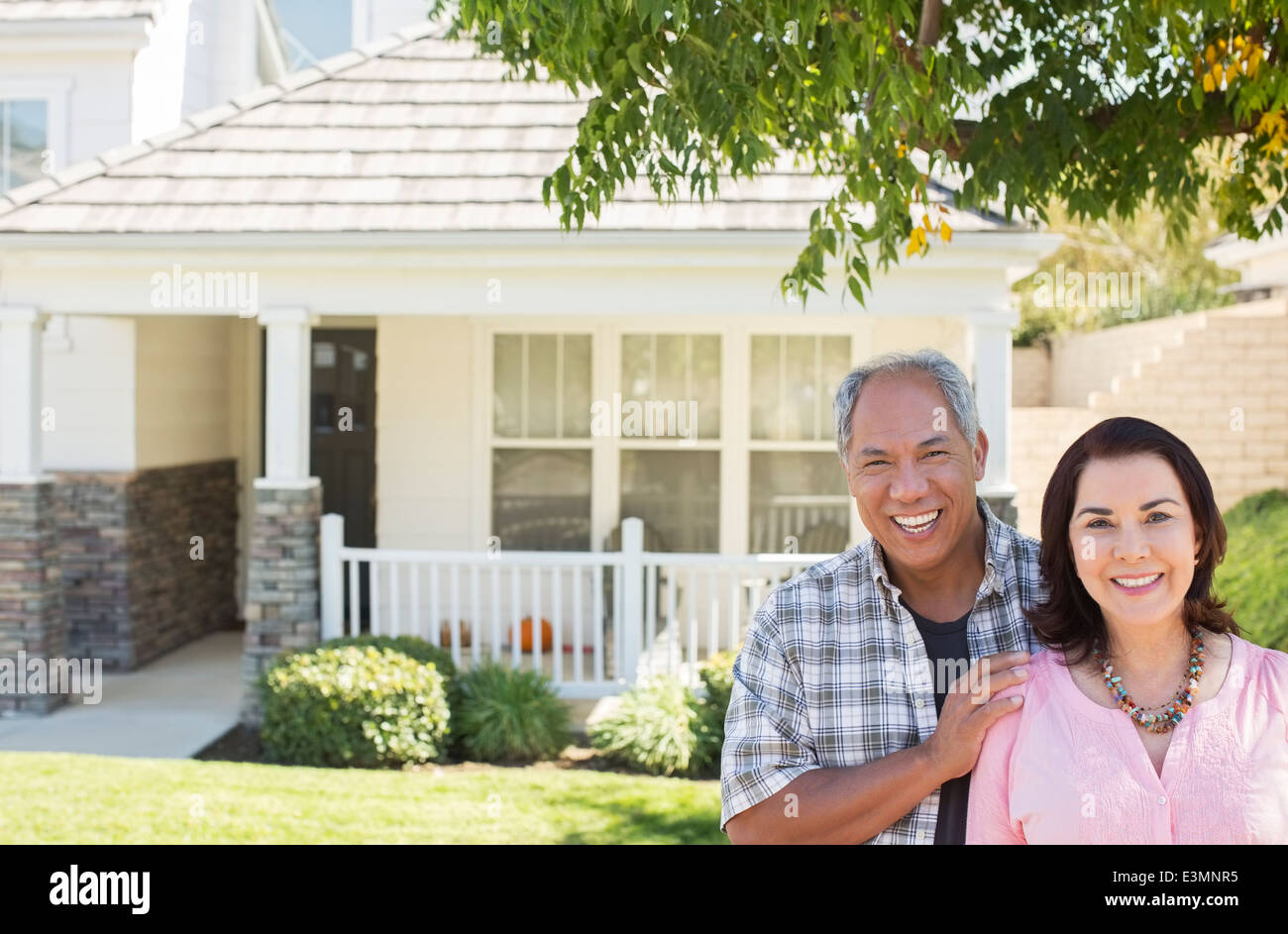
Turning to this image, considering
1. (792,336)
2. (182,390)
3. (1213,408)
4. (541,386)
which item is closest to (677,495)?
(541,386)

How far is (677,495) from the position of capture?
10.1 meters

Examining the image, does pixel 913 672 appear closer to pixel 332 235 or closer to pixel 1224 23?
pixel 1224 23

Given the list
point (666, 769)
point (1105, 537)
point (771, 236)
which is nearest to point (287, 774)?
point (666, 769)

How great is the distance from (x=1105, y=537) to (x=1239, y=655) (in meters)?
0.33

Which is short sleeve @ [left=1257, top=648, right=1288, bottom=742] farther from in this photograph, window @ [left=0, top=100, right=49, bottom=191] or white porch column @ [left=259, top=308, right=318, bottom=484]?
window @ [left=0, top=100, right=49, bottom=191]

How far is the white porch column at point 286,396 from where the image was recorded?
310 inches

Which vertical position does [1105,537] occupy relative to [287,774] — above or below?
above

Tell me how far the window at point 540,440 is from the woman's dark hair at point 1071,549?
7894 mm

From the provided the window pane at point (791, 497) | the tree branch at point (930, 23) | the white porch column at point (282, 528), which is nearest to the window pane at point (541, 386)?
the window pane at point (791, 497)

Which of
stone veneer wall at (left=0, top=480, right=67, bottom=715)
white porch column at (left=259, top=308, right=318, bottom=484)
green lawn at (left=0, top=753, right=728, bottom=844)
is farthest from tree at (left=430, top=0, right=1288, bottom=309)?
stone veneer wall at (left=0, top=480, right=67, bottom=715)

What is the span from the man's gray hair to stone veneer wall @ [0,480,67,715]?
7.10 m

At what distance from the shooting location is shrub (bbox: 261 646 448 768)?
23.0 feet

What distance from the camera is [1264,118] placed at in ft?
13.4

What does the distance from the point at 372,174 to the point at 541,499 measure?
3.19 m
